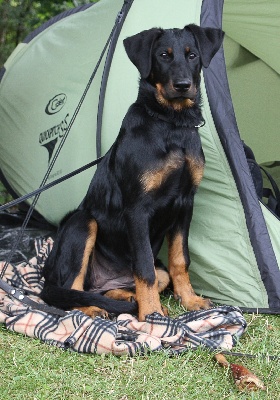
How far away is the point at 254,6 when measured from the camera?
5.27 m

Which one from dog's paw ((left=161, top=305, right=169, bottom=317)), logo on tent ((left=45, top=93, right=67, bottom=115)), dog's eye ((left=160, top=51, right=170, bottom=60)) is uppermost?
dog's eye ((left=160, top=51, right=170, bottom=60))

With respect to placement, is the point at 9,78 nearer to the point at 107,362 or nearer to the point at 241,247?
the point at 241,247

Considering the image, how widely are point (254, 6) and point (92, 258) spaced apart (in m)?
2.47

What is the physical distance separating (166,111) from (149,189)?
0.41 m

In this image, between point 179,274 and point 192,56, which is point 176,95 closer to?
point 192,56

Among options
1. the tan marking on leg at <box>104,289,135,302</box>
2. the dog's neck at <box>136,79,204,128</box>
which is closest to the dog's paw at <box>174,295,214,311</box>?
the tan marking on leg at <box>104,289,135,302</box>

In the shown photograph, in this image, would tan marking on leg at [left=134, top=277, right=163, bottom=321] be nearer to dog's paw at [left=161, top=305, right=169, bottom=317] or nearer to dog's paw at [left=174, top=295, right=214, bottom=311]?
dog's paw at [left=161, top=305, right=169, bottom=317]

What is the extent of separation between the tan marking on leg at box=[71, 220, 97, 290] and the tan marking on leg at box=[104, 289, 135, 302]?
169mm

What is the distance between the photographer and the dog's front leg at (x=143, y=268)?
3.50 metres

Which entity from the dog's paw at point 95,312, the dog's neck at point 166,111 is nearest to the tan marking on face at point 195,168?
the dog's neck at point 166,111

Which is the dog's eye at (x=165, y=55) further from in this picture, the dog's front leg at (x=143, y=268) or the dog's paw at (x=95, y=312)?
the dog's paw at (x=95, y=312)

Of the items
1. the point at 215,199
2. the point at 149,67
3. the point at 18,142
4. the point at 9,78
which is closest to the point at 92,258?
the point at 215,199

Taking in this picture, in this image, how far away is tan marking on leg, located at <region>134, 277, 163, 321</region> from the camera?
3.49 m

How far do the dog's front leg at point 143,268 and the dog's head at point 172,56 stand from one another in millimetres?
636
